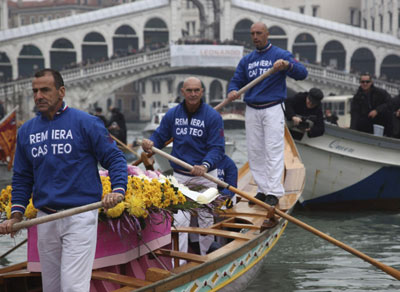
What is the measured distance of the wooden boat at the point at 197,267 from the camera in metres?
3.67

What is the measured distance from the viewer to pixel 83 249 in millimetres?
3172

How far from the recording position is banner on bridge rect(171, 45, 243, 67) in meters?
34.9

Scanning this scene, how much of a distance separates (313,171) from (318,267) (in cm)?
283

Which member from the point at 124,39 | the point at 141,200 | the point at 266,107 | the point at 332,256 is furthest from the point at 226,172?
the point at 124,39

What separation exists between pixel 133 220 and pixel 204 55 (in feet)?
104

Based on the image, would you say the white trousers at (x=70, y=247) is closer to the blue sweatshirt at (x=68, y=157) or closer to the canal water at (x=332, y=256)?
the blue sweatshirt at (x=68, y=157)

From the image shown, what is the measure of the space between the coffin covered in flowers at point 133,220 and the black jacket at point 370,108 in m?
4.84

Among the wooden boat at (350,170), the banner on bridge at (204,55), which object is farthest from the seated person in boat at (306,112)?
the banner on bridge at (204,55)

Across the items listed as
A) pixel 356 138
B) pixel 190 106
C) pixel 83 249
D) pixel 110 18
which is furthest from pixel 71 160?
pixel 110 18

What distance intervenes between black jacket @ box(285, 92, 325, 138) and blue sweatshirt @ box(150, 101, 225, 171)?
2454 mm

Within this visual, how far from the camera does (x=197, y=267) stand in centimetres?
383

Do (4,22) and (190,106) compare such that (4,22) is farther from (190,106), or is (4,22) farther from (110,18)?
(190,106)

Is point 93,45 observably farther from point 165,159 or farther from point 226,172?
point 226,172

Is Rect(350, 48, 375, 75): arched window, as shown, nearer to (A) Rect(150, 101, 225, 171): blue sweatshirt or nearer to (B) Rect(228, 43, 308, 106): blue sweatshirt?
(B) Rect(228, 43, 308, 106): blue sweatshirt
